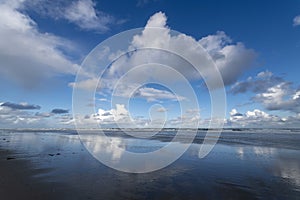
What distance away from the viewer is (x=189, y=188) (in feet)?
32.0

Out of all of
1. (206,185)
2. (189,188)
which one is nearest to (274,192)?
(206,185)

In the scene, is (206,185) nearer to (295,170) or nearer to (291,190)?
(291,190)

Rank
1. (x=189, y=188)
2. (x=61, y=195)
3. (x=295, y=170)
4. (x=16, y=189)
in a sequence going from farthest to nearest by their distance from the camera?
(x=295, y=170) → (x=189, y=188) → (x=16, y=189) → (x=61, y=195)

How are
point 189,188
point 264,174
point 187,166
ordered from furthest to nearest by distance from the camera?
point 187,166 < point 264,174 < point 189,188

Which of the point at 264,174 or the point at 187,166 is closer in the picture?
the point at 264,174

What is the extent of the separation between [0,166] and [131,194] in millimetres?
10528

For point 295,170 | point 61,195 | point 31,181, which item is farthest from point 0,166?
point 295,170

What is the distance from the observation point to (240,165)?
15344mm

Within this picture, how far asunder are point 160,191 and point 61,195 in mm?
4037

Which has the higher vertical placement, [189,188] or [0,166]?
[0,166]

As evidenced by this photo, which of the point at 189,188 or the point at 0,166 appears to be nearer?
the point at 189,188

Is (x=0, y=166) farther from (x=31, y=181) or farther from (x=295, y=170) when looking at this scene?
(x=295, y=170)

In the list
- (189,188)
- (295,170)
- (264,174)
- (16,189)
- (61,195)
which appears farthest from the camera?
(295,170)

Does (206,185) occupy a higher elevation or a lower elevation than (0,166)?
lower
